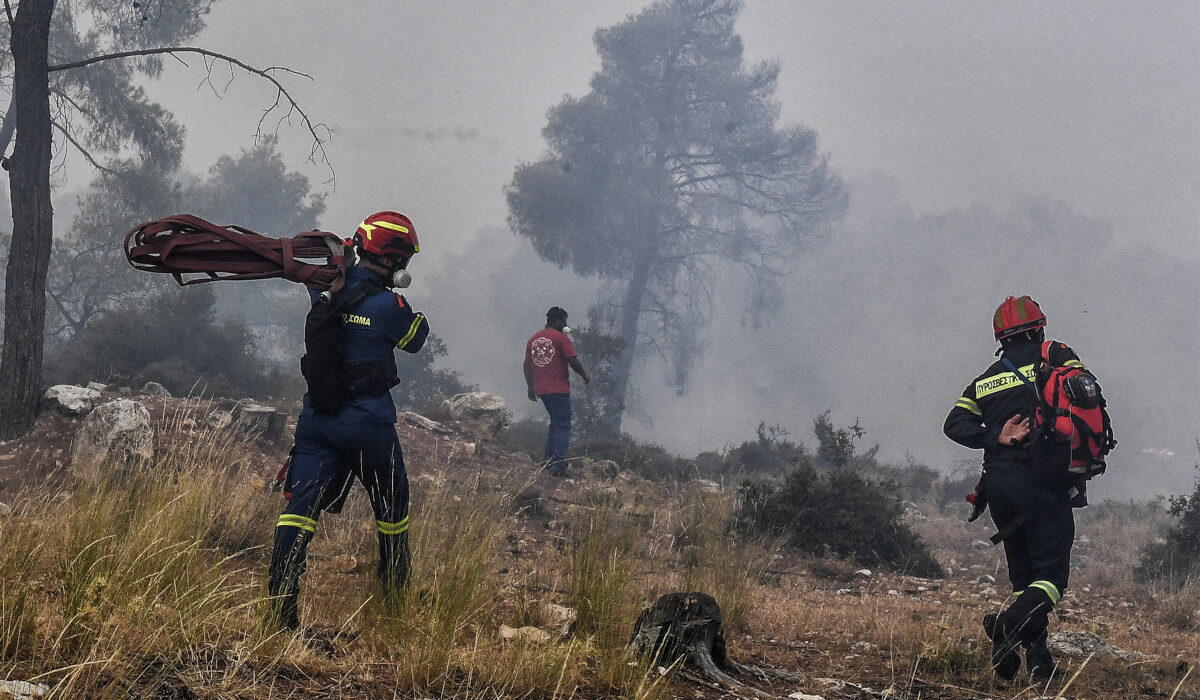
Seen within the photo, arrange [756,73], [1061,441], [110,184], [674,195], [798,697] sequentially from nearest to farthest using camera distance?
[798,697] → [1061,441] → [110,184] → [674,195] → [756,73]

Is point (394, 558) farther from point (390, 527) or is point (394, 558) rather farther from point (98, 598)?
point (98, 598)

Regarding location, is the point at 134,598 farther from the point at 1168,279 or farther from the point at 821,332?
the point at 1168,279

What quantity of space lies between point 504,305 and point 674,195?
36628mm

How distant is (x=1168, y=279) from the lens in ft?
228

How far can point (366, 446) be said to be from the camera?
380cm

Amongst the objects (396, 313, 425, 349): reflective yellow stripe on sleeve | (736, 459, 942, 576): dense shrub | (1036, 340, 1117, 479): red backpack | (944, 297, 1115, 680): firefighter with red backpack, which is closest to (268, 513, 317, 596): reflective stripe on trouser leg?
(396, 313, 425, 349): reflective yellow stripe on sleeve

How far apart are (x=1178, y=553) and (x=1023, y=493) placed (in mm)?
8093

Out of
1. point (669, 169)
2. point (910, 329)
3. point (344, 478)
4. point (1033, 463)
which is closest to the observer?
Answer: point (344, 478)

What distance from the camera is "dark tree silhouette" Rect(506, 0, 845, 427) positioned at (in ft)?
104

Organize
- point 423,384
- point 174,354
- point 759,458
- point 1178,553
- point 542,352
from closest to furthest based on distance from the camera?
point 1178,553 → point 542,352 → point 174,354 → point 759,458 → point 423,384

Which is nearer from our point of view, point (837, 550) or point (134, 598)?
point (134, 598)

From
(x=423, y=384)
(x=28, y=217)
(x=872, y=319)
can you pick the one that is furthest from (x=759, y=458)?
(x=872, y=319)

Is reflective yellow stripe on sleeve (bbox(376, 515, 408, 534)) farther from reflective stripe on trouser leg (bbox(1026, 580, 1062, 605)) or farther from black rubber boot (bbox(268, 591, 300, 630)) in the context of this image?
reflective stripe on trouser leg (bbox(1026, 580, 1062, 605))

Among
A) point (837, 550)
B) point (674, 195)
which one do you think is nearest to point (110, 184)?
point (674, 195)
